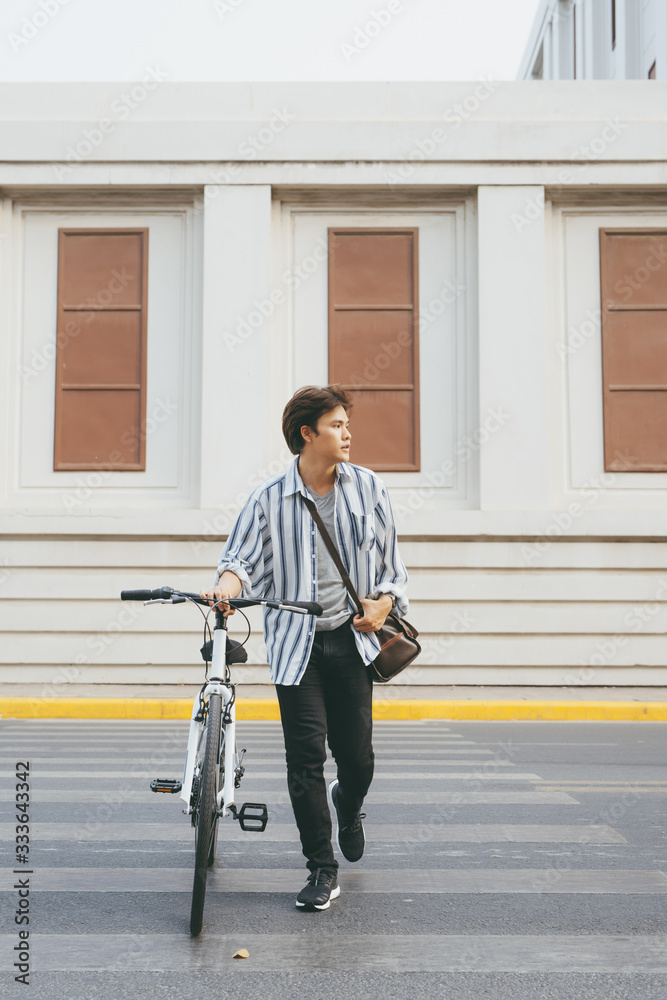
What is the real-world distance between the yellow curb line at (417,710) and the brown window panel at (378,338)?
348 centimetres

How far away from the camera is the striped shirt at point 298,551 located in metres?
4.13

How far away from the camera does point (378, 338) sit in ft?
46.0

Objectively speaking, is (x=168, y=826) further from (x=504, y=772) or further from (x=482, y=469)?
(x=482, y=469)

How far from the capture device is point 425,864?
4.63 meters

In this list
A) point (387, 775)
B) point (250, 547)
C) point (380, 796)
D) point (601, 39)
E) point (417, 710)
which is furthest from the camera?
point (601, 39)

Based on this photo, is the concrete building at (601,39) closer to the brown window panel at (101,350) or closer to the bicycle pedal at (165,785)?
the brown window panel at (101,350)

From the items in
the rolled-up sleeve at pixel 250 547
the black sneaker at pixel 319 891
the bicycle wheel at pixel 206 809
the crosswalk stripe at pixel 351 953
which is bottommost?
the crosswalk stripe at pixel 351 953

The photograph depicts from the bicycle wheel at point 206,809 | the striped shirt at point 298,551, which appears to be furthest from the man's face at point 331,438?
the bicycle wheel at point 206,809

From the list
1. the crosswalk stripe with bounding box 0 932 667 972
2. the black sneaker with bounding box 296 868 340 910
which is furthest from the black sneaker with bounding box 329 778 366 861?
the crosswalk stripe with bounding box 0 932 667 972

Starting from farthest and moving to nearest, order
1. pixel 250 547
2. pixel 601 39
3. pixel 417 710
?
pixel 601 39
pixel 417 710
pixel 250 547

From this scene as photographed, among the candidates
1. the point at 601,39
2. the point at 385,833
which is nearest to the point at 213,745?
the point at 385,833

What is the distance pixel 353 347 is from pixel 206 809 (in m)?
10.8

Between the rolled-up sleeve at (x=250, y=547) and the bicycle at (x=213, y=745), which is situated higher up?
the rolled-up sleeve at (x=250, y=547)

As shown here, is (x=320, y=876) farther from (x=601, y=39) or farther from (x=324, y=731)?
(x=601, y=39)
